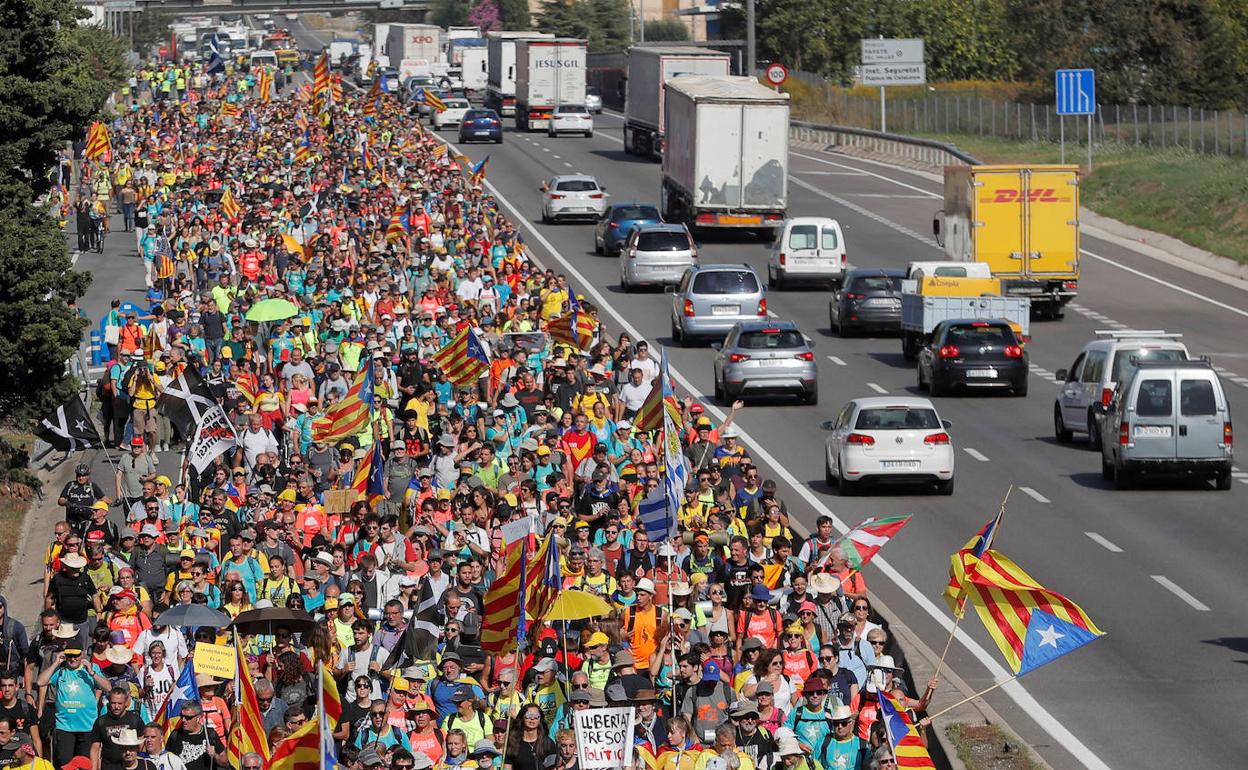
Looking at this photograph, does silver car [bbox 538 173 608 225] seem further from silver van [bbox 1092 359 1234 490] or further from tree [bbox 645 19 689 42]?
tree [bbox 645 19 689 42]

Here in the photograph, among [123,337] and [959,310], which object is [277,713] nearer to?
[123,337]

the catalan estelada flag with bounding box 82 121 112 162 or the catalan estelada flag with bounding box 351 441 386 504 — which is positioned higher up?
the catalan estelada flag with bounding box 82 121 112 162

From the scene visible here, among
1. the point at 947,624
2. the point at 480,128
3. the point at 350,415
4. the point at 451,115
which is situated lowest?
the point at 947,624

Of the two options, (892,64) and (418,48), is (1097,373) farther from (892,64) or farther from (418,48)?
(418,48)

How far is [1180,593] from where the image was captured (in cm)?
2267

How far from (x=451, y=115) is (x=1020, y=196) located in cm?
4977

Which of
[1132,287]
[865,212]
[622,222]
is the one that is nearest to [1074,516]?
[1132,287]

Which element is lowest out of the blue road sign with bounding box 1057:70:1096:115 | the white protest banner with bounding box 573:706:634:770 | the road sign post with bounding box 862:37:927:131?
the white protest banner with bounding box 573:706:634:770

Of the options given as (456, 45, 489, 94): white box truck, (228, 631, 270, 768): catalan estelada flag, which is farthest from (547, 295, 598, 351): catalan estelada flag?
(456, 45, 489, 94): white box truck

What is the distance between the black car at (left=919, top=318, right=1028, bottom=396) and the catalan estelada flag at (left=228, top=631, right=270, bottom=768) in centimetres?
2262

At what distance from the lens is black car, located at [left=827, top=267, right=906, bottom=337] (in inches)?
1682

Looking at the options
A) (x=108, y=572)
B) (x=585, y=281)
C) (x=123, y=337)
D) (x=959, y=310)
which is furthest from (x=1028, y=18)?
(x=108, y=572)

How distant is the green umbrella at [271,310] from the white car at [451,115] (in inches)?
2400

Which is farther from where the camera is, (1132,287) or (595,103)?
(595,103)
